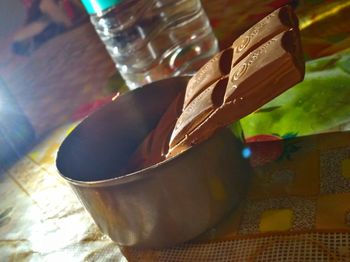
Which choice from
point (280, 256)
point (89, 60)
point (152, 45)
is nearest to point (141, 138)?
point (280, 256)

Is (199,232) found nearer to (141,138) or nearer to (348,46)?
(141,138)

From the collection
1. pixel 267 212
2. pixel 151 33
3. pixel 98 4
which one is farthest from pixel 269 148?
pixel 151 33

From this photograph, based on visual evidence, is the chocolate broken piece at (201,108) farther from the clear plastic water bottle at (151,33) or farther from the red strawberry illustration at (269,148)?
the clear plastic water bottle at (151,33)

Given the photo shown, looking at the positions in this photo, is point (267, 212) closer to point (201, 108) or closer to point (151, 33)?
point (201, 108)

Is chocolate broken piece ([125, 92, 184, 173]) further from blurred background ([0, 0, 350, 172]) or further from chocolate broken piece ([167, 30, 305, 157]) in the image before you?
blurred background ([0, 0, 350, 172])

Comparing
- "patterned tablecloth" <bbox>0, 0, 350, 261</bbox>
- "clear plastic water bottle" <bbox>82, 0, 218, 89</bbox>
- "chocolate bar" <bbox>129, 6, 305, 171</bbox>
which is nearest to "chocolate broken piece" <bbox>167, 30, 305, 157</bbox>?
"chocolate bar" <bbox>129, 6, 305, 171</bbox>

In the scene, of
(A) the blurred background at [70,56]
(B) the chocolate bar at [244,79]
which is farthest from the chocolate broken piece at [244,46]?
(A) the blurred background at [70,56]
